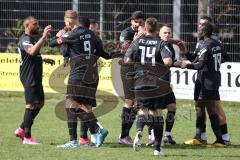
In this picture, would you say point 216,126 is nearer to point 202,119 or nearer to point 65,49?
point 202,119

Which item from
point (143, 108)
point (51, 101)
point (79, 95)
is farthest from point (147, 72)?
point (51, 101)

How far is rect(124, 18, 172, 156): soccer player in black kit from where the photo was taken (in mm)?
11391

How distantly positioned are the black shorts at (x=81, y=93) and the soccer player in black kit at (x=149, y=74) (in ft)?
3.33

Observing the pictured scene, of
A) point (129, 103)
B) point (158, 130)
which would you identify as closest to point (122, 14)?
point (129, 103)

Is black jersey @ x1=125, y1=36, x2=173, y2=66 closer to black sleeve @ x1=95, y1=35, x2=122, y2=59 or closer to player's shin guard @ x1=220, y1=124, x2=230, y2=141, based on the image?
black sleeve @ x1=95, y1=35, x2=122, y2=59

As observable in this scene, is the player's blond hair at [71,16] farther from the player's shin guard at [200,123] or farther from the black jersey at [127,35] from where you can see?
the player's shin guard at [200,123]

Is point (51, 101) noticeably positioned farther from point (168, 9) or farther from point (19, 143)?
point (19, 143)

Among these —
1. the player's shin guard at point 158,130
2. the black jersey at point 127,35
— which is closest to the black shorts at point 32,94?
the black jersey at point 127,35

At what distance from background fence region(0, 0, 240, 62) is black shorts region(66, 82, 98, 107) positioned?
28.8 feet

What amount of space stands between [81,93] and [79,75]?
301 mm

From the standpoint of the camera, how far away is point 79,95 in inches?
487

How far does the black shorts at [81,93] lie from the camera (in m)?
12.3

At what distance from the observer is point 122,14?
71.7ft

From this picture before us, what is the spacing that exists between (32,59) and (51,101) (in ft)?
25.0
